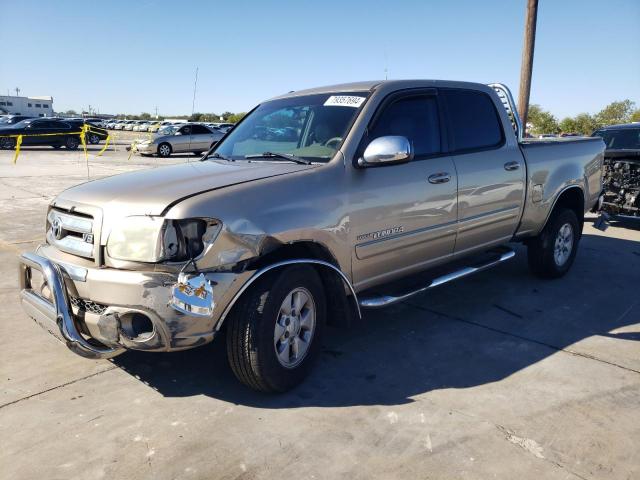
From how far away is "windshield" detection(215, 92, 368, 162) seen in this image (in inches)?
151

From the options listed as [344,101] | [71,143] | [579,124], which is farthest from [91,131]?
[579,124]

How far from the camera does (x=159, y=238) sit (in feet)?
9.25

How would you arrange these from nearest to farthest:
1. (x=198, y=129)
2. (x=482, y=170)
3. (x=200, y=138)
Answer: (x=482, y=170) < (x=200, y=138) < (x=198, y=129)

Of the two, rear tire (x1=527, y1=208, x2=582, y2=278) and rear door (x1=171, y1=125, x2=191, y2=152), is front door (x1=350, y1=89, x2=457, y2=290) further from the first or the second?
rear door (x1=171, y1=125, x2=191, y2=152)

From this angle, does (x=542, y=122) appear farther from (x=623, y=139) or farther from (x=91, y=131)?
(x=623, y=139)

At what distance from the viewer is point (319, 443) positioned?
285 centimetres

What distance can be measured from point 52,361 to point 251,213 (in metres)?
1.95

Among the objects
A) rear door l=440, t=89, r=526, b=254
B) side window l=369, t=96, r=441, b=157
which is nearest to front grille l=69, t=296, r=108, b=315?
side window l=369, t=96, r=441, b=157

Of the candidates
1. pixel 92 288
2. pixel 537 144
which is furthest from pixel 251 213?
pixel 537 144

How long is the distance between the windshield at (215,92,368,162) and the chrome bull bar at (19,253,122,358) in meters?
1.59

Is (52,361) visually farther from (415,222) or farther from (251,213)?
(415,222)

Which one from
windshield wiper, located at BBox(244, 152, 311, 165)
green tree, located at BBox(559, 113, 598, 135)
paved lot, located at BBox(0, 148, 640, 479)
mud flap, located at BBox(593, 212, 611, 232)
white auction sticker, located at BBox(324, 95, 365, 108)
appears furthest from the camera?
green tree, located at BBox(559, 113, 598, 135)

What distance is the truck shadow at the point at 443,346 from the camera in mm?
3443

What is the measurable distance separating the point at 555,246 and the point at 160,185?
4308mm
